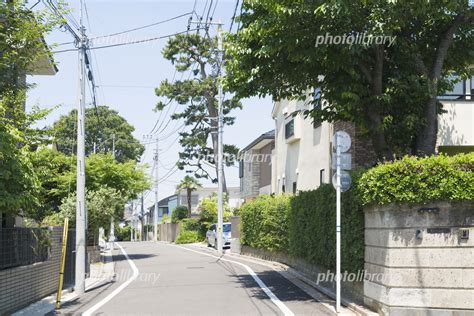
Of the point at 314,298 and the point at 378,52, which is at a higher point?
the point at 378,52

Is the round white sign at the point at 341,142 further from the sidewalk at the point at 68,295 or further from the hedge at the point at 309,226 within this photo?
the sidewalk at the point at 68,295

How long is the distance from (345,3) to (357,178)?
3495 millimetres

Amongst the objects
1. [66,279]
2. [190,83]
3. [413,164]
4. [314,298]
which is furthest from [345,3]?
[190,83]

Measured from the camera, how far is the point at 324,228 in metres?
14.6

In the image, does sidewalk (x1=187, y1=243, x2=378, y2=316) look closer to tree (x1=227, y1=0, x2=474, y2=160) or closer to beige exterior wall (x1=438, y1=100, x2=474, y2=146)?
tree (x1=227, y1=0, x2=474, y2=160)

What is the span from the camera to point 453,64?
1429 cm

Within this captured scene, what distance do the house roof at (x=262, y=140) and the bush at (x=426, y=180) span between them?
1091 inches

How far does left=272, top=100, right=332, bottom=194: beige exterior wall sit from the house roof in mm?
4333

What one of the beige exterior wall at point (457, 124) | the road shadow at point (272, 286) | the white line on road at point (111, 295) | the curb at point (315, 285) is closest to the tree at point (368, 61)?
the beige exterior wall at point (457, 124)

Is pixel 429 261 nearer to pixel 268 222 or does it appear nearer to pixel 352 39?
pixel 352 39

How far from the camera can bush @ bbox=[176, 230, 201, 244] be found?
50094 millimetres

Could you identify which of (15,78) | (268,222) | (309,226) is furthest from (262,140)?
(15,78)

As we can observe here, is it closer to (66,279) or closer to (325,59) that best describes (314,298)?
(325,59)

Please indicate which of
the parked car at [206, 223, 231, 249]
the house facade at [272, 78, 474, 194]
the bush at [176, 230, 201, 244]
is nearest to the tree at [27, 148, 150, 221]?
the house facade at [272, 78, 474, 194]
